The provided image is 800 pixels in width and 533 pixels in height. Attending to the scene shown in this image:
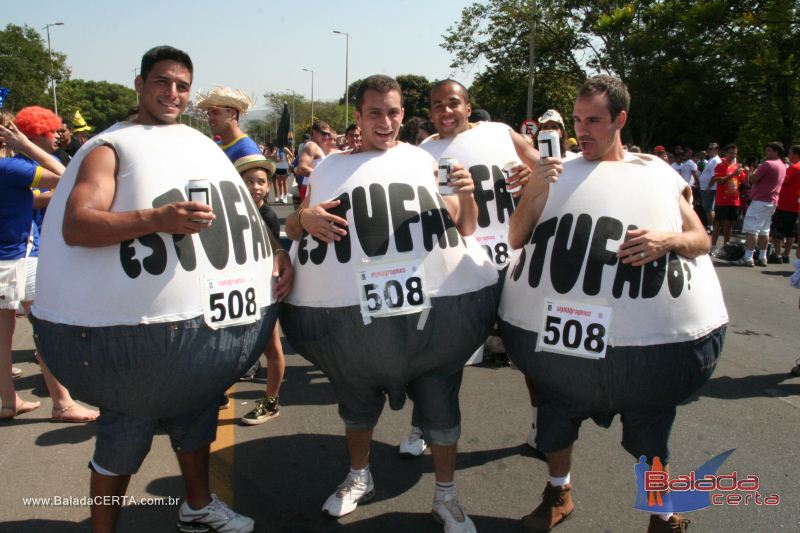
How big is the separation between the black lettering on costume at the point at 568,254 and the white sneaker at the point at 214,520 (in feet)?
6.30

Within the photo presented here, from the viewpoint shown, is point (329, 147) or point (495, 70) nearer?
point (329, 147)

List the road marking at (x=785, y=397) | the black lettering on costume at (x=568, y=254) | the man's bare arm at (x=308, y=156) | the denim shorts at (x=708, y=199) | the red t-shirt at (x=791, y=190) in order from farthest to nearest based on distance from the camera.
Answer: the denim shorts at (x=708, y=199) → the red t-shirt at (x=791, y=190) → the man's bare arm at (x=308, y=156) → the road marking at (x=785, y=397) → the black lettering on costume at (x=568, y=254)

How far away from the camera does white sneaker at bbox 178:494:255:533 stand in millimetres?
3072

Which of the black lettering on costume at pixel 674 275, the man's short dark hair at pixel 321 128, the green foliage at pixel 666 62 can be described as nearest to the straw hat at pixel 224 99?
the black lettering on costume at pixel 674 275

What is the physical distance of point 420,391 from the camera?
2.97 meters

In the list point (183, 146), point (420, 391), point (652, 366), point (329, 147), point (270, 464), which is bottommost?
point (270, 464)

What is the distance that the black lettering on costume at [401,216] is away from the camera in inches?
107

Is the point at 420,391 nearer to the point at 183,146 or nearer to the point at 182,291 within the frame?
the point at 182,291

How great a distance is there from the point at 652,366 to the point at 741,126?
23065 mm

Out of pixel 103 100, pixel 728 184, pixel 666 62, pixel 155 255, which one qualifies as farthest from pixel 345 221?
pixel 103 100

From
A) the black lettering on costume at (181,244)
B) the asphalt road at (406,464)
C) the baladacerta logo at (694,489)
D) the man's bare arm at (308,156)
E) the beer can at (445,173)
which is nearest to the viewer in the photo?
the black lettering on costume at (181,244)

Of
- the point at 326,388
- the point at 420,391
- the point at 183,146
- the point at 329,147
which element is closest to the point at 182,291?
the point at 183,146

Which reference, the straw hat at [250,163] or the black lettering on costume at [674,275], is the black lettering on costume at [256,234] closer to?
the straw hat at [250,163]

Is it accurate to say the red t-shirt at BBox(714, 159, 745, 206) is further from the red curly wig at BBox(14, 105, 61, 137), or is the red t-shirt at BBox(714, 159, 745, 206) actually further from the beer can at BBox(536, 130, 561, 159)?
the red curly wig at BBox(14, 105, 61, 137)
